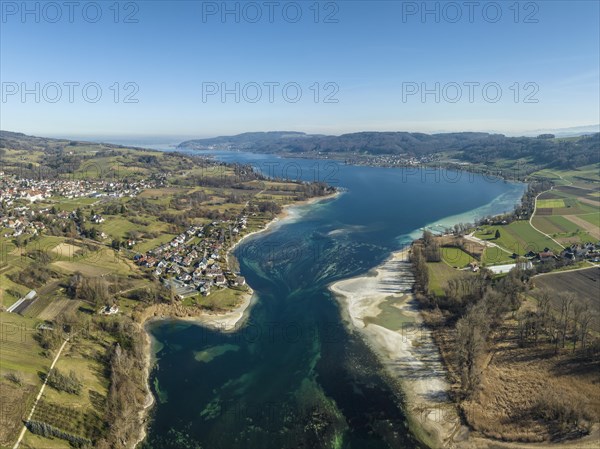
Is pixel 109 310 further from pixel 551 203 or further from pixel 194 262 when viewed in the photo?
pixel 551 203

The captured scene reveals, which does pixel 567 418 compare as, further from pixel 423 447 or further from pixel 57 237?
pixel 57 237

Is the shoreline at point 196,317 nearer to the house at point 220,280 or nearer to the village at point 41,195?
the house at point 220,280

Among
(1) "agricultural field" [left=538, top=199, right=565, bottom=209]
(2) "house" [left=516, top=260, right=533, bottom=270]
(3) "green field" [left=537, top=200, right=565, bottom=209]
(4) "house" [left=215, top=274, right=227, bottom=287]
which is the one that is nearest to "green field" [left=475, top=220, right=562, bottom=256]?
(2) "house" [left=516, top=260, right=533, bottom=270]

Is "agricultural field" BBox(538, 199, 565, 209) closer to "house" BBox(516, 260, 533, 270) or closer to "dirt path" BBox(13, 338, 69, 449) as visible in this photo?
"house" BBox(516, 260, 533, 270)

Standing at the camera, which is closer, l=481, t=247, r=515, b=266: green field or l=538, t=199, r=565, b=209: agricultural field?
l=481, t=247, r=515, b=266: green field

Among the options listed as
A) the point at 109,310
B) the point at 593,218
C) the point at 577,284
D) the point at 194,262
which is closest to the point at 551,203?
the point at 593,218

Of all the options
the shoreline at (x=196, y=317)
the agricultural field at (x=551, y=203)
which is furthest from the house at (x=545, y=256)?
the shoreline at (x=196, y=317)
